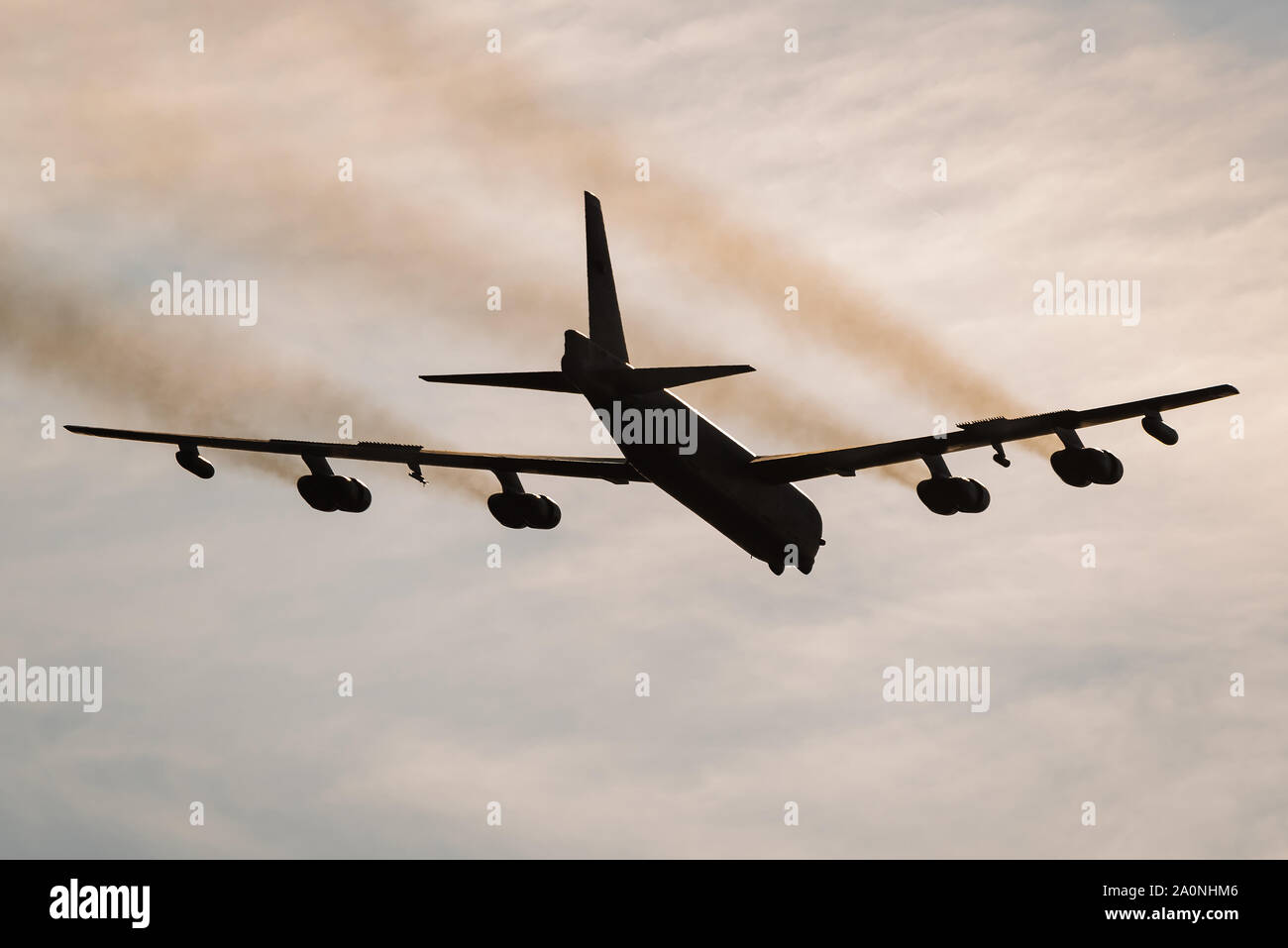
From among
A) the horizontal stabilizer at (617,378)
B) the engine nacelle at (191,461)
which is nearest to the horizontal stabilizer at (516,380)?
the horizontal stabilizer at (617,378)

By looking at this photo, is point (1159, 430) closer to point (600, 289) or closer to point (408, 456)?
point (600, 289)

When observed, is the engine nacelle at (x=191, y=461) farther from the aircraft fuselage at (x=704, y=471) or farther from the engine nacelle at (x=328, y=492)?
the aircraft fuselage at (x=704, y=471)

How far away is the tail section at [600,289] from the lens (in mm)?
50281

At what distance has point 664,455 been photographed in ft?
161

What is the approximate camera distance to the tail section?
50.3 meters

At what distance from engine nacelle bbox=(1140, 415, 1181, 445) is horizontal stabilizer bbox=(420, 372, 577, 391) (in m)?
13.1

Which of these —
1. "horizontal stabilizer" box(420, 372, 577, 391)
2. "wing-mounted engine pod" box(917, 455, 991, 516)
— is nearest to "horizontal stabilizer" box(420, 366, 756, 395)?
"horizontal stabilizer" box(420, 372, 577, 391)

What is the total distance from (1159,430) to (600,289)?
1399 centimetres

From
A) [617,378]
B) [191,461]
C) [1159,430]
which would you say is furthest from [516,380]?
[1159,430]
